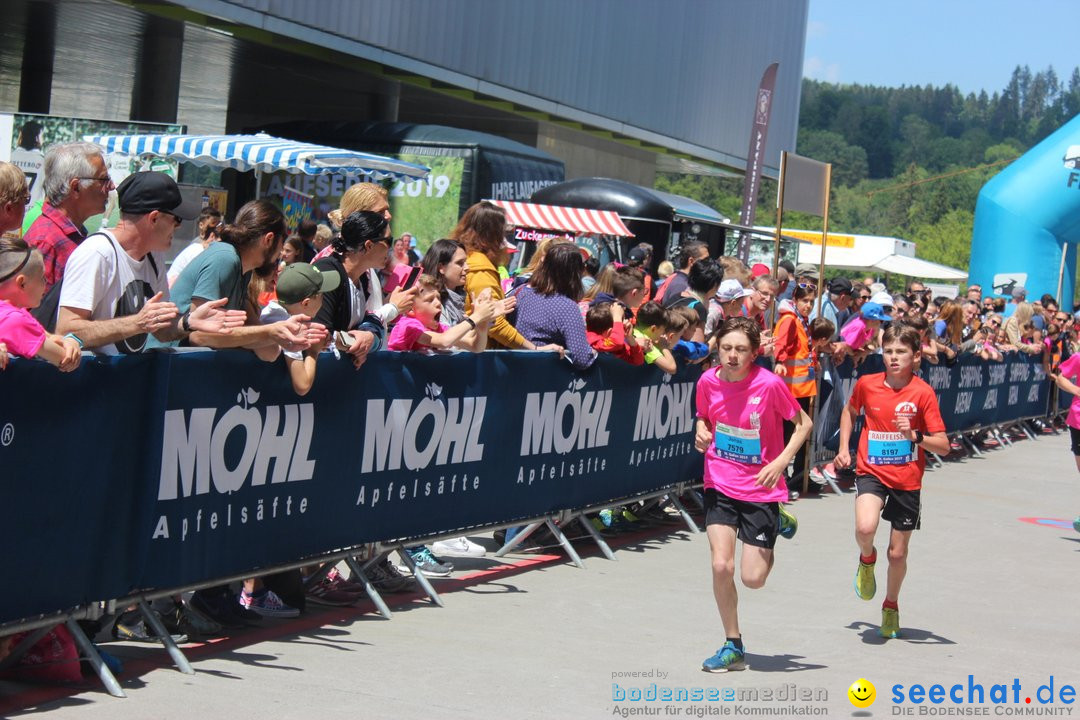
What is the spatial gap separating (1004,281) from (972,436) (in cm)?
1116

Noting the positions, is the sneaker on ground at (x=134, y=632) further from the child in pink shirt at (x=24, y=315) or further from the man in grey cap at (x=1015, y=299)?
the man in grey cap at (x=1015, y=299)

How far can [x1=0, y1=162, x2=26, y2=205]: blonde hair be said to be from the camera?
5.58 metres

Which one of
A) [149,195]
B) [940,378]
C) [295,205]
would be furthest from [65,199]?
[940,378]

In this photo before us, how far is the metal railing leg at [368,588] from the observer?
7055 mm

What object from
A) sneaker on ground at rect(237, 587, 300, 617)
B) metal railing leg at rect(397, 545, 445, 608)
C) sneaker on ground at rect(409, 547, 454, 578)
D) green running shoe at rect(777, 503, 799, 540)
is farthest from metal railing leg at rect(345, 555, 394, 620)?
green running shoe at rect(777, 503, 799, 540)

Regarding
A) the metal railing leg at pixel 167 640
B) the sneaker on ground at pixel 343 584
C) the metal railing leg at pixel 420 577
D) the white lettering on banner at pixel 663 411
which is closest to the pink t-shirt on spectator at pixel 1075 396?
the white lettering on banner at pixel 663 411

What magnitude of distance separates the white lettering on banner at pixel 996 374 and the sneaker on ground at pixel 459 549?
1298 centimetres

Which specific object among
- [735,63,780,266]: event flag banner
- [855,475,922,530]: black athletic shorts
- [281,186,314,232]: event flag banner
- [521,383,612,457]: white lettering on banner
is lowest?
[855,475,922,530]: black athletic shorts

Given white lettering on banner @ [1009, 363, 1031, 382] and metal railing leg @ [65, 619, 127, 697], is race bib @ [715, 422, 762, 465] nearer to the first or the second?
metal railing leg @ [65, 619, 127, 697]

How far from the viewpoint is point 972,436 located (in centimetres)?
2069

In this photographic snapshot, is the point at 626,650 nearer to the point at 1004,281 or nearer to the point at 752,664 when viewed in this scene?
the point at 752,664

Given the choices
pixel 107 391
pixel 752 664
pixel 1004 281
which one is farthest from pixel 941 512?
pixel 1004 281

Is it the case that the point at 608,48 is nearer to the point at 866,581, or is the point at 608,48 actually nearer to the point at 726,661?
the point at 866,581

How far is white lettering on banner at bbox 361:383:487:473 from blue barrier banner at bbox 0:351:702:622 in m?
0.01
